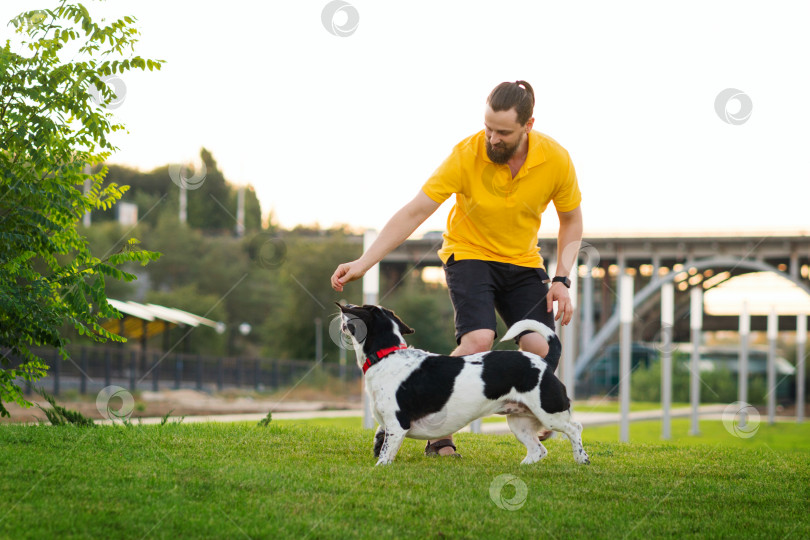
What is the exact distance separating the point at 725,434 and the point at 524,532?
25.8 meters

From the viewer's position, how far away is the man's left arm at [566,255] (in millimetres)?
5734

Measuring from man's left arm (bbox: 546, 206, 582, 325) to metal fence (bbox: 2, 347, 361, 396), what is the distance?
63.3 feet

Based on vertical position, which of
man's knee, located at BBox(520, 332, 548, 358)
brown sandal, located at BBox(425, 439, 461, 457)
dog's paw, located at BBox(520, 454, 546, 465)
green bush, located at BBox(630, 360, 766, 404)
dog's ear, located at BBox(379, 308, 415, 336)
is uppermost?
dog's ear, located at BBox(379, 308, 415, 336)

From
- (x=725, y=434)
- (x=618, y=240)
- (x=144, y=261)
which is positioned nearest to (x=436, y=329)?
(x=618, y=240)

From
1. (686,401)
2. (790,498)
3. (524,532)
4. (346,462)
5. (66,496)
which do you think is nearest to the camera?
(524,532)

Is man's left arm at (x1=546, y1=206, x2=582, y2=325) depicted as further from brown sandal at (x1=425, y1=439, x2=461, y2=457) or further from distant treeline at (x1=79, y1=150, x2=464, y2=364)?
distant treeline at (x1=79, y1=150, x2=464, y2=364)

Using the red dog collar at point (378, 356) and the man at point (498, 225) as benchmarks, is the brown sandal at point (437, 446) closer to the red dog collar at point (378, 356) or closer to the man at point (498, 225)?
the man at point (498, 225)

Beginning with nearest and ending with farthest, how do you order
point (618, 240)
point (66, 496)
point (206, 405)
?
point (66, 496)
point (206, 405)
point (618, 240)

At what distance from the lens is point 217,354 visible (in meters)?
51.2

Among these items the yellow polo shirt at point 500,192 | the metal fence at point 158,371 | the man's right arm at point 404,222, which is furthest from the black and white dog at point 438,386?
the metal fence at point 158,371

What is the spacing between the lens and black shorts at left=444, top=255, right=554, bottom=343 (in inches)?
229

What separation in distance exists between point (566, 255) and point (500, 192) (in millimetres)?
758

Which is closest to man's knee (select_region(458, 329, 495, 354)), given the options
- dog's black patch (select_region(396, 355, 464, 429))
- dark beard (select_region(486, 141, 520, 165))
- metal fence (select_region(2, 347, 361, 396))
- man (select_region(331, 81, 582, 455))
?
man (select_region(331, 81, 582, 455))

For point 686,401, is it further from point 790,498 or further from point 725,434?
point 790,498
